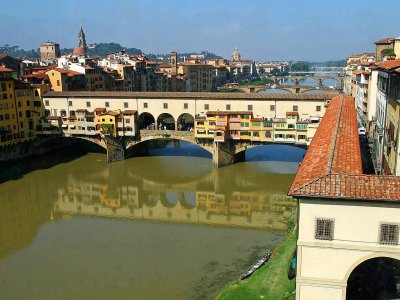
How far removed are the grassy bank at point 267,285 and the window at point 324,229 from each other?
9.55ft

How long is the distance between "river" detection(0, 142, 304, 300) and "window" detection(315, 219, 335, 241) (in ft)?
19.2

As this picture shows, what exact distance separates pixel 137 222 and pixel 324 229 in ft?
46.0

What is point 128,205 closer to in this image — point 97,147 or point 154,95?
point 154,95

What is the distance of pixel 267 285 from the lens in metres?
14.1

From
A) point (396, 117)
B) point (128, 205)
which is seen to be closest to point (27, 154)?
point (128, 205)

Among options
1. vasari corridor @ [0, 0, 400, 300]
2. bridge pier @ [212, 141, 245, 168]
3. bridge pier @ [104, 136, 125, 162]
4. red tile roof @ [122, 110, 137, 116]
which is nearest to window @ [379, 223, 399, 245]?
vasari corridor @ [0, 0, 400, 300]

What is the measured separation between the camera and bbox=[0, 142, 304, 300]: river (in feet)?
53.7

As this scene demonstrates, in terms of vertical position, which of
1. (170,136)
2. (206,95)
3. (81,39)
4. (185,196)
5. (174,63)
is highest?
(81,39)

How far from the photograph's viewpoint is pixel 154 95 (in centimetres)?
3619

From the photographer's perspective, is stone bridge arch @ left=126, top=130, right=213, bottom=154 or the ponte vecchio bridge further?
stone bridge arch @ left=126, top=130, right=213, bottom=154

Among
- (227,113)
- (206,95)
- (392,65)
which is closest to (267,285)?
(392,65)

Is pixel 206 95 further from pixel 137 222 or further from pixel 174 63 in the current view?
pixel 174 63

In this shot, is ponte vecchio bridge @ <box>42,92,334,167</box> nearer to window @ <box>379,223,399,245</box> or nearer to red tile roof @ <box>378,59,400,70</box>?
red tile roof @ <box>378,59,400,70</box>

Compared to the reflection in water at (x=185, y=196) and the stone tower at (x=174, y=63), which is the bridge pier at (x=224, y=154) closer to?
the reflection in water at (x=185, y=196)
